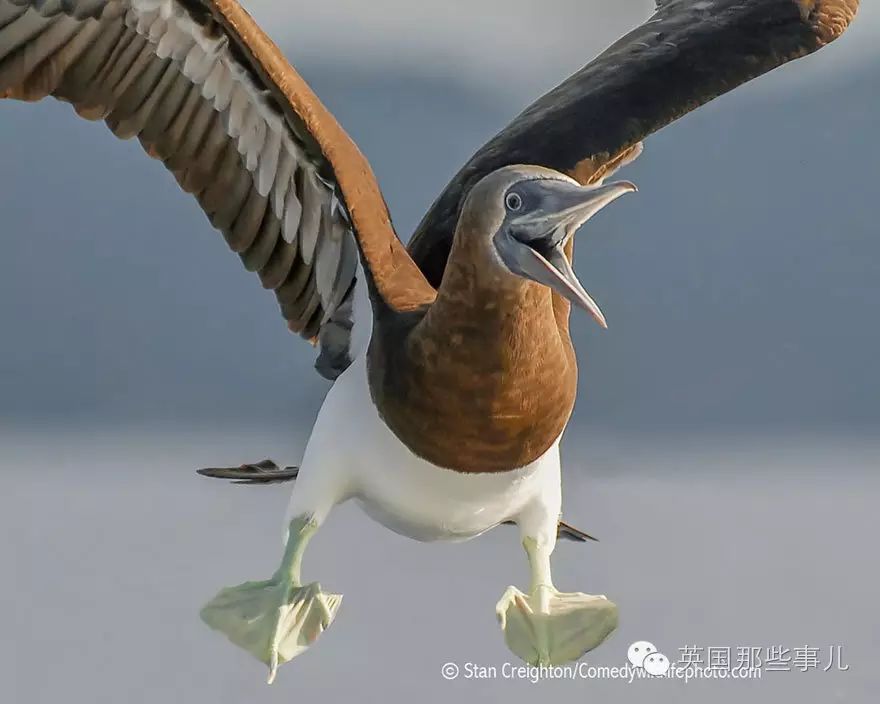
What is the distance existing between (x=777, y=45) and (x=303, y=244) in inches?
20.1

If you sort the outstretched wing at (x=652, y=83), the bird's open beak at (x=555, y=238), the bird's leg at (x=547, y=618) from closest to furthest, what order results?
the bird's open beak at (x=555, y=238) < the bird's leg at (x=547, y=618) < the outstretched wing at (x=652, y=83)

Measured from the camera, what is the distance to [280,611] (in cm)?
106

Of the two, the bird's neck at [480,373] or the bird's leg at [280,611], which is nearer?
the bird's neck at [480,373]

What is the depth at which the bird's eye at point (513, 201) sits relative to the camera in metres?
0.85

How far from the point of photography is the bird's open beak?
0.82m

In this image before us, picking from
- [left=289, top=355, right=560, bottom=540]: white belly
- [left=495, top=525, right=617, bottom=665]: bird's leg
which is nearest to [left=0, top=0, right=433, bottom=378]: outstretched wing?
[left=289, top=355, right=560, bottom=540]: white belly

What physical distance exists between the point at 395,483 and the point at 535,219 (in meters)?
0.29

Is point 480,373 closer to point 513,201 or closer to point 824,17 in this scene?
point 513,201

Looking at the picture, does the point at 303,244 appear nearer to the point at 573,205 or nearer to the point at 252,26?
the point at 252,26

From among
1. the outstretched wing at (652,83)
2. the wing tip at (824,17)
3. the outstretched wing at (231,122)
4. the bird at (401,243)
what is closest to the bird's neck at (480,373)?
the bird at (401,243)

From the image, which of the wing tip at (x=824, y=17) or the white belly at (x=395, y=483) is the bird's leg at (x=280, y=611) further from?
the wing tip at (x=824, y=17)

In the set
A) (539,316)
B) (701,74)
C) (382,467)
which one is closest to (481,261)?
(539,316)

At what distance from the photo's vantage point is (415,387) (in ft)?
3.05

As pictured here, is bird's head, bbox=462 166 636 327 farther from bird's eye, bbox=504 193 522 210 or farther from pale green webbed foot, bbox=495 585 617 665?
pale green webbed foot, bbox=495 585 617 665
